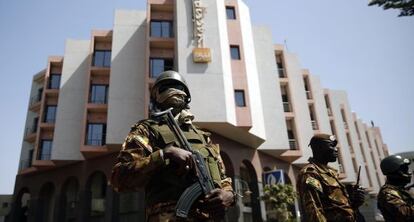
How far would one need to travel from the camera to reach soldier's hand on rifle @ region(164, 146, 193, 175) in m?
2.52

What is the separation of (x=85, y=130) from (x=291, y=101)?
1621cm

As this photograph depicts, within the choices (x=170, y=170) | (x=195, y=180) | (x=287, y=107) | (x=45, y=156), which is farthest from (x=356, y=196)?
(x=45, y=156)

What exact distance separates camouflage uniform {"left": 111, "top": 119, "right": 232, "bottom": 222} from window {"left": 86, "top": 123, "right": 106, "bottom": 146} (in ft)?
66.8

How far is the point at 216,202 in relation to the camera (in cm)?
259

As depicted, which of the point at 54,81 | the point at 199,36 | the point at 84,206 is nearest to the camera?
the point at 199,36

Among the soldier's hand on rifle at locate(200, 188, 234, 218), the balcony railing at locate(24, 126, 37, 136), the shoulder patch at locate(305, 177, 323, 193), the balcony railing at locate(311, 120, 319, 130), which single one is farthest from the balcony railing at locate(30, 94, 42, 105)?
the soldier's hand on rifle at locate(200, 188, 234, 218)

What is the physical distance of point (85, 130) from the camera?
21.7m

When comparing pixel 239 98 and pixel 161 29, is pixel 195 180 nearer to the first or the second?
pixel 239 98

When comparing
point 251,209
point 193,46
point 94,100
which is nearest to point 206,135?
point 193,46

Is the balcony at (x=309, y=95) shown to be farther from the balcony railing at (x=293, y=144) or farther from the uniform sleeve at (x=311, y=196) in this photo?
the uniform sleeve at (x=311, y=196)

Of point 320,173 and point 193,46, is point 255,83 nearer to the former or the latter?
point 193,46

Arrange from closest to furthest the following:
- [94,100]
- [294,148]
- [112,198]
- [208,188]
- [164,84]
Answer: [208,188] < [164,84] < [112,198] < [94,100] < [294,148]

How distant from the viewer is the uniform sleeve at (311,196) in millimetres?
3599

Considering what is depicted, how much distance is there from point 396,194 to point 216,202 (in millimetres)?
3370
